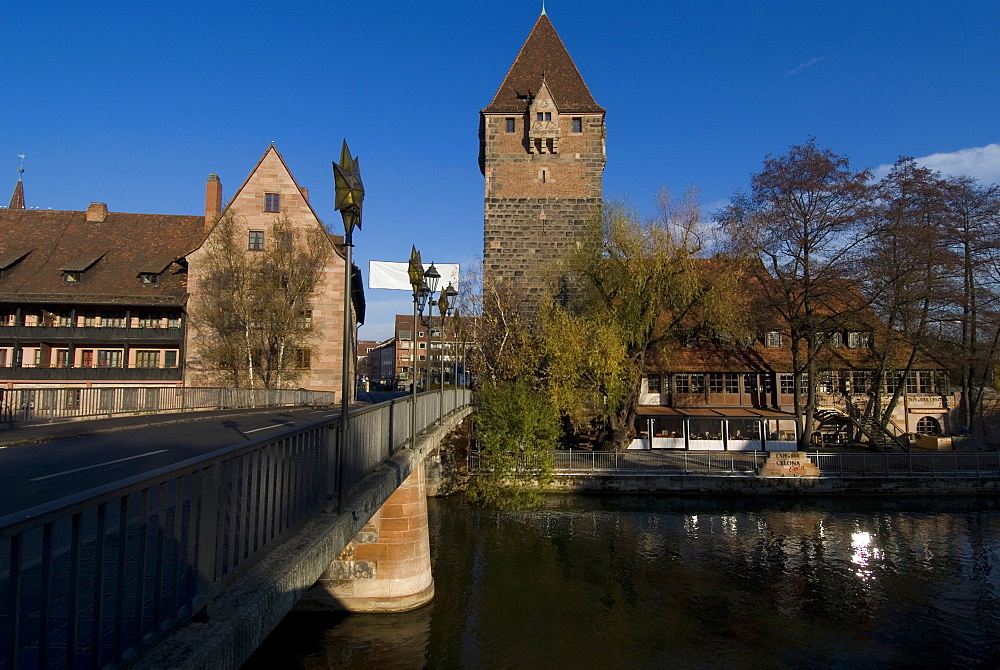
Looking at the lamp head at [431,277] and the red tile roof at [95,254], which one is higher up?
the red tile roof at [95,254]

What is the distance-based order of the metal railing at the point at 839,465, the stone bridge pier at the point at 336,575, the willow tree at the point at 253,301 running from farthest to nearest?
the willow tree at the point at 253,301 → the metal railing at the point at 839,465 → the stone bridge pier at the point at 336,575

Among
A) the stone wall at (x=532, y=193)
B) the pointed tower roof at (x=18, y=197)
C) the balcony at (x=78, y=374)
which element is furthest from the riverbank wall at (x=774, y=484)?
the pointed tower roof at (x=18, y=197)

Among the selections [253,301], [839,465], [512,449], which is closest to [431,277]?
[512,449]

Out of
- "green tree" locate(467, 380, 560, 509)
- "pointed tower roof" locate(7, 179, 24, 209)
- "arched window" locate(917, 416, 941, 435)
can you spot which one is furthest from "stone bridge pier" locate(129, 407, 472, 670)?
"pointed tower roof" locate(7, 179, 24, 209)

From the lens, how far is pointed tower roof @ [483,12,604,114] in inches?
1563

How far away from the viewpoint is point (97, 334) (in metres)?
37.6

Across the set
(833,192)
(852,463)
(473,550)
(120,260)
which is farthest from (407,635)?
(120,260)

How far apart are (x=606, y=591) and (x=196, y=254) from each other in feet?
98.5

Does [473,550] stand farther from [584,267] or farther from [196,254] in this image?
[196,254]

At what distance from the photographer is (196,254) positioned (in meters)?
37.1

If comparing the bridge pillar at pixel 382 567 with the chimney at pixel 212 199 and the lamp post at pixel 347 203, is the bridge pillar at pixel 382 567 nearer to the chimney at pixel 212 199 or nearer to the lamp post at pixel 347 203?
the lamp post at pixel 347 203

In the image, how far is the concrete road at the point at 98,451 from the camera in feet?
24.8

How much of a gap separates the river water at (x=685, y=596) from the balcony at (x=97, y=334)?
21392mm

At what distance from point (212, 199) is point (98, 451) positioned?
36.2m
